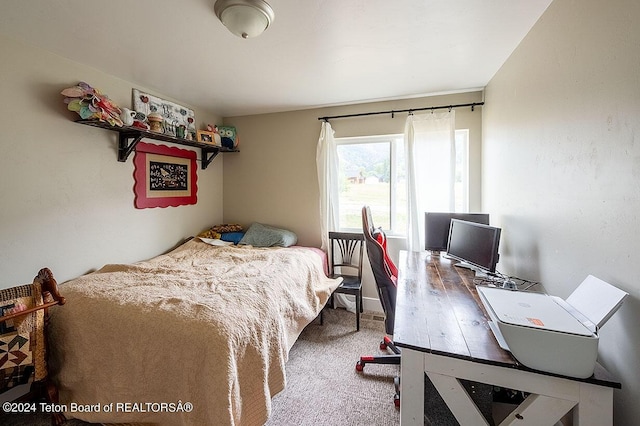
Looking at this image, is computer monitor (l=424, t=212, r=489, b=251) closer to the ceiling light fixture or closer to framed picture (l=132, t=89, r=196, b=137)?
the ceiling light fixture

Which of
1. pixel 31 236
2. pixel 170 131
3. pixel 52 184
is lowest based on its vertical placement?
pixel 31 236

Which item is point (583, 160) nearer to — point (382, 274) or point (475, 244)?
point (475, 244)

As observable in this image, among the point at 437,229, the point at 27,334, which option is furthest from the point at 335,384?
the point at 27,334

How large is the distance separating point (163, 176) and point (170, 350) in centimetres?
202

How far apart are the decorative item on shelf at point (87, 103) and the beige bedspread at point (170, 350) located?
1188mm

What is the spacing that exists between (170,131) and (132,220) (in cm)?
96

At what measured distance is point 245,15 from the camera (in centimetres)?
131

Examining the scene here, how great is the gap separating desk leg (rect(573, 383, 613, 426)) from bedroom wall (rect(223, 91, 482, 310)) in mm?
2027

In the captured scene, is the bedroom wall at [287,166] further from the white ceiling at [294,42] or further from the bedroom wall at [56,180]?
the bedroom wall at [56,180]

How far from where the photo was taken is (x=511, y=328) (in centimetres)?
84

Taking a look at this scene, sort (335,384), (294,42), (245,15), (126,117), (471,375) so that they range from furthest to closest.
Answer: (126,117) < (335,384) < (294,42) < (245,15) < (471,375)

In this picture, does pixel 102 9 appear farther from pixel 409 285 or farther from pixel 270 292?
pixel 409 285

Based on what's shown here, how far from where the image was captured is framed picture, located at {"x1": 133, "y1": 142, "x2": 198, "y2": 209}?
7.90 ft

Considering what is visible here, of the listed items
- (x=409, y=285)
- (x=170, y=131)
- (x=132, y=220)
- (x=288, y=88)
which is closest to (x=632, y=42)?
(x=409, y=285)
